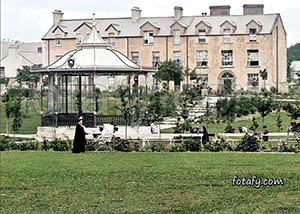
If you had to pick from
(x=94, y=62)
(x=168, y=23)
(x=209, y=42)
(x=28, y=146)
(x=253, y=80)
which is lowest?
(x=28, y=146)

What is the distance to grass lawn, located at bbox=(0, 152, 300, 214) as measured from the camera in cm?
1269

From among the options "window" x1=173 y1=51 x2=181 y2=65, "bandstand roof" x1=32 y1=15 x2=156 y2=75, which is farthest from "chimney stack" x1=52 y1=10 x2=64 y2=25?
"bandstand roof" x1=32 y1=15 x2=156 y2=75

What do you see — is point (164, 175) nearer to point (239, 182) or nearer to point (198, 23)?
point (239, 182)

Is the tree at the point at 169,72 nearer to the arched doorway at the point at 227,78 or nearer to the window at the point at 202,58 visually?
the window at the point at 202,58

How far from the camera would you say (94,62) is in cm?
2908

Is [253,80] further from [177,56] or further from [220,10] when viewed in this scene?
[220,10]

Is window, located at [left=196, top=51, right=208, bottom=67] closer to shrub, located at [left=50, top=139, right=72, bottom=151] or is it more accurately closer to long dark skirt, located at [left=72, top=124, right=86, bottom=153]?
shrub, located at [left=50, top=139, right=72, bottom=151]

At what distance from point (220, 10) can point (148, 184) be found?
45047 mm

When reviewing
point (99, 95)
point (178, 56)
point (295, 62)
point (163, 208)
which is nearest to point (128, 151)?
point (163, 208)

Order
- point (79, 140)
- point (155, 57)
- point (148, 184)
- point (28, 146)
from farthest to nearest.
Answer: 1. point (155, 57)
2. point (28, 146)
3. point (79, 140)
4. point (148, 184)

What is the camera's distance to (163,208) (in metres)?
12.5

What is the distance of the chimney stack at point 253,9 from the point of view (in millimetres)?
57119

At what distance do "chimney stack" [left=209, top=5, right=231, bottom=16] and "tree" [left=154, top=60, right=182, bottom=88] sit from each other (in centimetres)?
900

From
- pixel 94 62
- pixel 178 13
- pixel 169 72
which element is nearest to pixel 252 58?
pixel 178 13
